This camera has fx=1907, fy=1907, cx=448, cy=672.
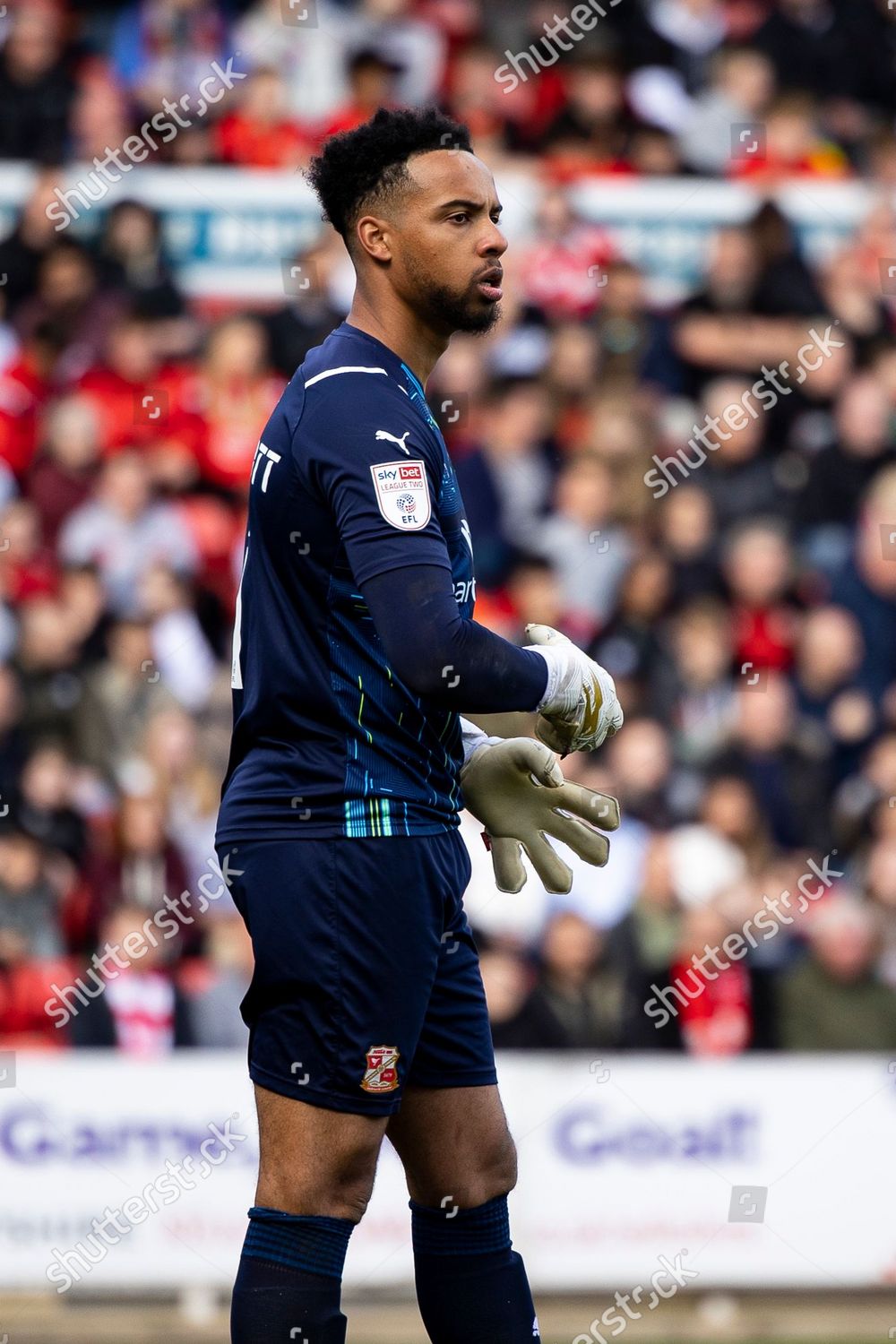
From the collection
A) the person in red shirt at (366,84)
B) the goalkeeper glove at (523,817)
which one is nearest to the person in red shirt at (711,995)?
the goalkeeper glove at (523,817)

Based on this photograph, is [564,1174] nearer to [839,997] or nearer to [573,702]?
[839,997]

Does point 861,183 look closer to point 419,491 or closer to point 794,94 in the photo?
point 794,94

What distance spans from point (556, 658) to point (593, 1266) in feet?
12.3

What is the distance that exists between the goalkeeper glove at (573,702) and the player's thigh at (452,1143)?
1.90 feet

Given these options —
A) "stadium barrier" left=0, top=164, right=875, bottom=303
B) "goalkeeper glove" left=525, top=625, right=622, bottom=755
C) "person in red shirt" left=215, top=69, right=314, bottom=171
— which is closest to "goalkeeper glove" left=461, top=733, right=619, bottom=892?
"goalkeeper glove" left=525, top=625, right=622, bottom=755

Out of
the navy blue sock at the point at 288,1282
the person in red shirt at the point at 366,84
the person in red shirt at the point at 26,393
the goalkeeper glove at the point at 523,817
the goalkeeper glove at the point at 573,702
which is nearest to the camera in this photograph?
the navy blue sock at the point at 288,1282

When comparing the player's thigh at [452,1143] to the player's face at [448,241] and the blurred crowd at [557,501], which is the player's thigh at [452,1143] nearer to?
the player's face at [448,241]

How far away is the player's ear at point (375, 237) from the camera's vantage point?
299cm

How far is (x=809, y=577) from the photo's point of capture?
811 cm

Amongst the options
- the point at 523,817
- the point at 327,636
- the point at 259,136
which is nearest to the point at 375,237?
the point at 327,636

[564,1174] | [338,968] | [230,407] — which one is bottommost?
[564,1174]

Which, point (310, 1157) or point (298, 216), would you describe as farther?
point (298, 216)

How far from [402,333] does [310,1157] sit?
1.27 metres

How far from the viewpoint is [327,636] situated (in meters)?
2.88
